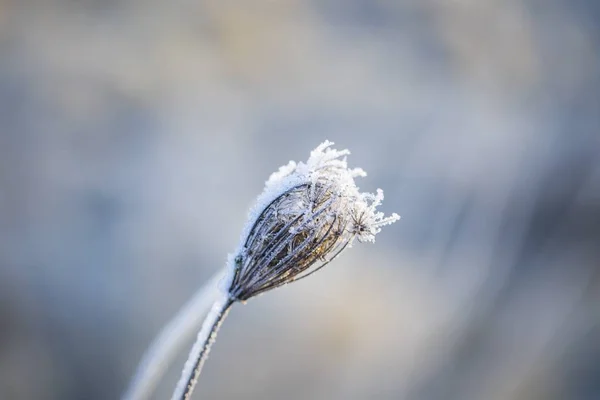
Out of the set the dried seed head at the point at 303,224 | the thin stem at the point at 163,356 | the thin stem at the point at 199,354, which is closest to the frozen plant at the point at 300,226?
the dried seed head at the point at 303,224

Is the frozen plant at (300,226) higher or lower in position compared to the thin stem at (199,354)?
higher

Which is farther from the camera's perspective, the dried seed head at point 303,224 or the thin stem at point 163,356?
the thin stem at point 163,356

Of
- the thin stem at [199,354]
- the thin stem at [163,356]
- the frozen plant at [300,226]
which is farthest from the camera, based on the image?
the thin stem at [163,356]

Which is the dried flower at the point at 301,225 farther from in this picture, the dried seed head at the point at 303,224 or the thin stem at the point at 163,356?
the thin stem at the point at 163,356

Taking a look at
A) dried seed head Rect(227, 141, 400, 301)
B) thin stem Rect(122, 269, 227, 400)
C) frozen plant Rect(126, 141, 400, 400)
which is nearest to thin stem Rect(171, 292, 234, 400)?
frozen plant Rect(126, 141, 400, 400)

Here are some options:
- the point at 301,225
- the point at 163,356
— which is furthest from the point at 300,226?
the point at 163,356

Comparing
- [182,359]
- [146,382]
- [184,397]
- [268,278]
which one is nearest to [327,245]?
[268,278]

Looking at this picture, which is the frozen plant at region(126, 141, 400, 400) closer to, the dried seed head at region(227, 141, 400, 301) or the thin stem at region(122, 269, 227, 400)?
the dried seed head at region(227, 141, 400, 301)

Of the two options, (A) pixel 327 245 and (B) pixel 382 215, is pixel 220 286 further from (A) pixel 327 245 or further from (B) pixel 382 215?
(B) pixel 382 215
